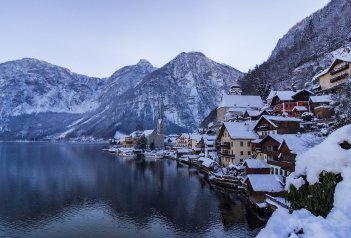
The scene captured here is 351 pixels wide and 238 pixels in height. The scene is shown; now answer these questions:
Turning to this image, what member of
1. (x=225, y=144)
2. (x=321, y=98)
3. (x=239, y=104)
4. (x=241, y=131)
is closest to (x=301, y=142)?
(x=241, y=131)

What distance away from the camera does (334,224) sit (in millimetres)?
12305

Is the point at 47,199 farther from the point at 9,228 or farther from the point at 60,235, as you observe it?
the point at 60,235

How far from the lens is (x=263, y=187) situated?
4909cm

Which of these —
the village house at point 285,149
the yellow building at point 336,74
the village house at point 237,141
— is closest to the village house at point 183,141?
the village house at point 237,141

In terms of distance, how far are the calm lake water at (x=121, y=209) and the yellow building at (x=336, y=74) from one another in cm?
4406

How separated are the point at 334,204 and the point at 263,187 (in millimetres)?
36561

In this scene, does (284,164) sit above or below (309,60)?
below

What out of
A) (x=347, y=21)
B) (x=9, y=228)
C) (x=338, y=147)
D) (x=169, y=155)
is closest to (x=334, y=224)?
(x=338, y=147)

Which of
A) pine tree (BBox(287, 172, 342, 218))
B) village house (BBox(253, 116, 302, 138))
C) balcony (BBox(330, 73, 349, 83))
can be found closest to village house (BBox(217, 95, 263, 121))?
balcony (BBox(330, 73, 349, 83))

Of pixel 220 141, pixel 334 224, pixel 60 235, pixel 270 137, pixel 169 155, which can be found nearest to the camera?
pixel 334 224

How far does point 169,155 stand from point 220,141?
6061 cm

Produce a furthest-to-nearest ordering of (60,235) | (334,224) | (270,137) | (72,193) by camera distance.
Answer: (72,193)
(270,137)
(60,235)
(334,224)

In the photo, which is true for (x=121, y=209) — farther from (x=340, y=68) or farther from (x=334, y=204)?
(x=340, y=68)

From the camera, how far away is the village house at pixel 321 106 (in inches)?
2739
